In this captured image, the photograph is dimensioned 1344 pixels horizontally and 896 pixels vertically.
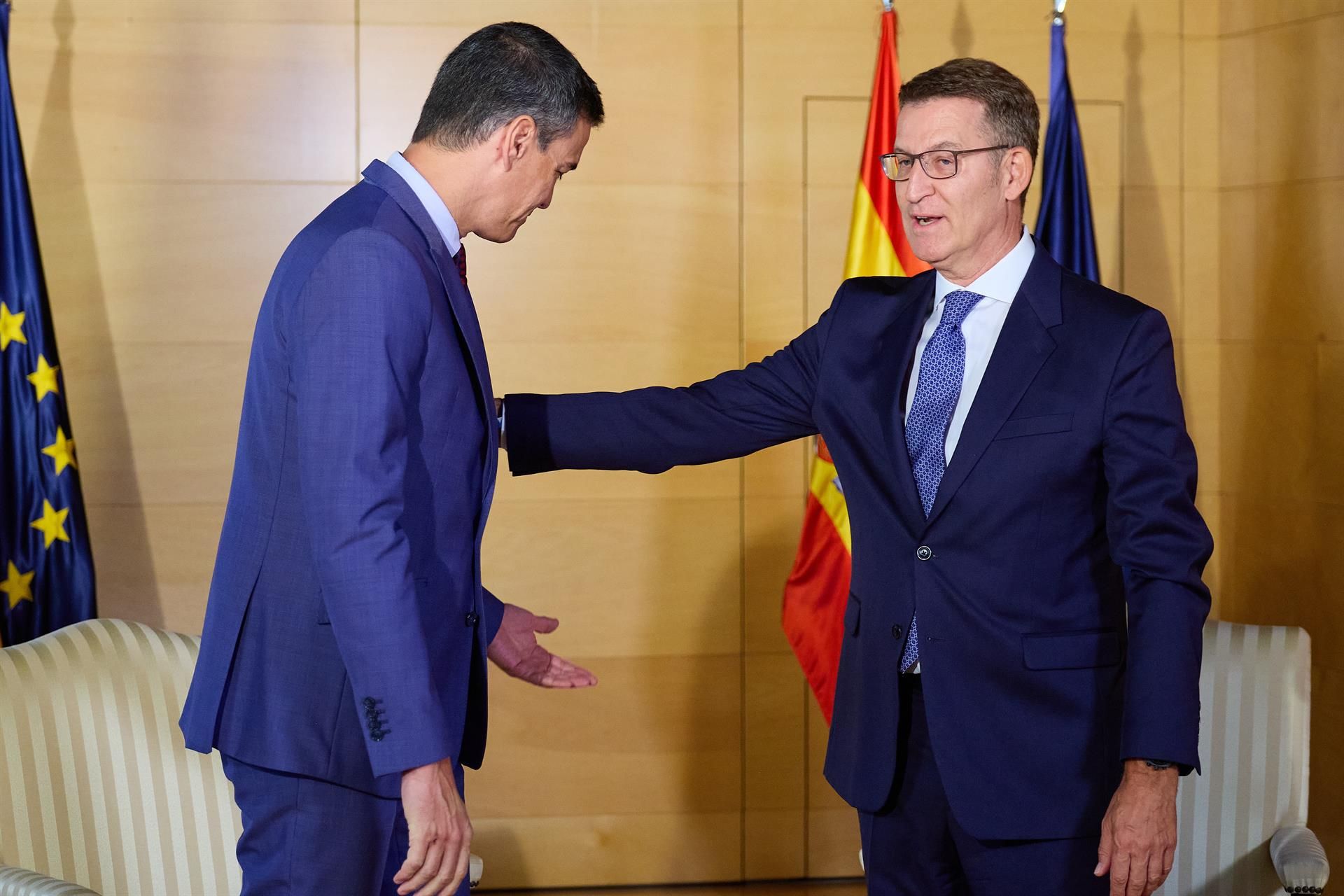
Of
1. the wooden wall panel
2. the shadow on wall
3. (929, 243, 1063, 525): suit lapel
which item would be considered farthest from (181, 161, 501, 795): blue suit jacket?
the wooden wall panel

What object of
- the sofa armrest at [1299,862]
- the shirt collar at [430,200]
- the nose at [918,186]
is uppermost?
the nose at [918,186]

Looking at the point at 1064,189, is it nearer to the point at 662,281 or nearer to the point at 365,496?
the point at 662,281

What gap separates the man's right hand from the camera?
171 cm

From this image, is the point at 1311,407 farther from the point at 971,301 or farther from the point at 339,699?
the point at 339,699

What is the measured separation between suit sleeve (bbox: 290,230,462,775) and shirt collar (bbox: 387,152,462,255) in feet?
0.77

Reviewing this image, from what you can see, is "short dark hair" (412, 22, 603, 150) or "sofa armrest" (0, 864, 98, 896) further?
"sofa armrest" (0, 864, 98, 896)

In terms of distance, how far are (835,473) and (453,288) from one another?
2.11 metres

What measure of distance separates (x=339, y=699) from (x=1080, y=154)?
3.01m

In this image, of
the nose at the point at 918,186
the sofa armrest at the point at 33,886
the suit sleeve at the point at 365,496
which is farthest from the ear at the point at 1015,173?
the sofa armrest at the point at 33,886

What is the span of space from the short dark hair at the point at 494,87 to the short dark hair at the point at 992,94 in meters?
0.65

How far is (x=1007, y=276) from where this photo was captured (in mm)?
2271

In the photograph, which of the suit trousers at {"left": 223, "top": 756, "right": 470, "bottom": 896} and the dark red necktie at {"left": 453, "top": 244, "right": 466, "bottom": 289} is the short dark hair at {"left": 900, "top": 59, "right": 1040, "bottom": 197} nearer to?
the dark red necktie at {"left": 453, "top": 244, "right": 466, "bottom": 289}

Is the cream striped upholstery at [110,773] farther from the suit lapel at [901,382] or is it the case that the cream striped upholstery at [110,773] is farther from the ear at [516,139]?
the suit lapel at [901,382]

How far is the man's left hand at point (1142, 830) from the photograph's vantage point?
195cm
